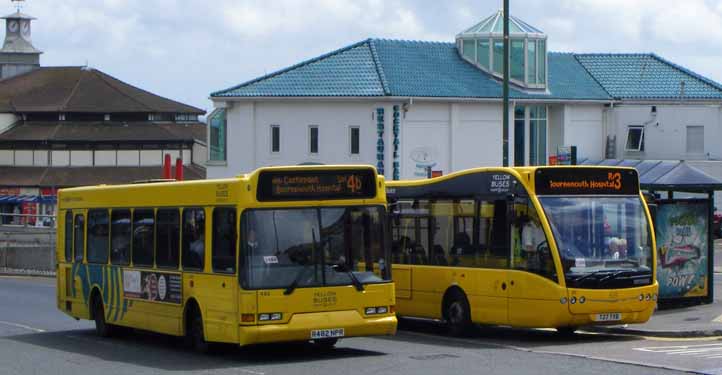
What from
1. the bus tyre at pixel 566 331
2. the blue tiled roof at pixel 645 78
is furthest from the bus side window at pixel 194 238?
the blue tiled roof at pixel 645 78

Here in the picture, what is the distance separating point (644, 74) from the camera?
6931 centimetres

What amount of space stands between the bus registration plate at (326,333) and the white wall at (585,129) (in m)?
48.9

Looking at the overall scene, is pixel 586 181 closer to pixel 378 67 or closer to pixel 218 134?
pixel 378 67

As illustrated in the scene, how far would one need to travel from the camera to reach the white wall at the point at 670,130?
67000 millimetres

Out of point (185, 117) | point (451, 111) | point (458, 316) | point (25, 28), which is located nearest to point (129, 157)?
point (185, 117)

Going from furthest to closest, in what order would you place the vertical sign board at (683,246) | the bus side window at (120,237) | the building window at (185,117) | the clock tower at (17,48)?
the clock tower at (17,48) < the building window at (185,117) < the vertical sign board at (683,246) < the bus side window at (120,237)

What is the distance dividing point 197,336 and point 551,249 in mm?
5243

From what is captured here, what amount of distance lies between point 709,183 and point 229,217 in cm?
1089

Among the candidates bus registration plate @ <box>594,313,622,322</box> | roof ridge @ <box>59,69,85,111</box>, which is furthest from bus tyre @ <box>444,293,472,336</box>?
roof ridge @ <box>59,69,85,111</box>

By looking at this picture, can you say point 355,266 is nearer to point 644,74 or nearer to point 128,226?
point 128,226

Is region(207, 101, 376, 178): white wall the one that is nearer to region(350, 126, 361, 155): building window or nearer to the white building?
the white building

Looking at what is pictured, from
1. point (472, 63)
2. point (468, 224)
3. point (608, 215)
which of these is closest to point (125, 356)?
point (468, 224)

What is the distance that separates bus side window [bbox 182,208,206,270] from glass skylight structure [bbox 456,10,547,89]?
4690 cm

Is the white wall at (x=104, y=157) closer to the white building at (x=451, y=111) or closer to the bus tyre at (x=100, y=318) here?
the white building at (x=451, y=111)
